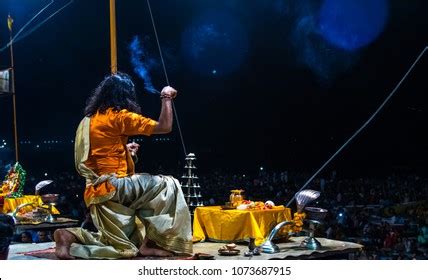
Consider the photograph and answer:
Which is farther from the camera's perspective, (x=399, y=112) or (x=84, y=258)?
(x=399, y=112)

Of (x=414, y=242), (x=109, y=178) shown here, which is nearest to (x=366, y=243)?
(x=414, y=242)

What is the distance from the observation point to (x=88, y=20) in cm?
861

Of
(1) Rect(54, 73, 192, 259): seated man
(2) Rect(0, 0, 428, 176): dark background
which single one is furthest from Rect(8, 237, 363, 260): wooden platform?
(2) Rect(0, 0, 428, 176): dark background

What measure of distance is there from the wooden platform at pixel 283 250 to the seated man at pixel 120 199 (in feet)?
1.33

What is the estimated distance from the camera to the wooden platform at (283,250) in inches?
158

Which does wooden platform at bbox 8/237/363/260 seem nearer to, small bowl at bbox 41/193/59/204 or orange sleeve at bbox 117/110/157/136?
small bowl at bbox 41/193/59/204

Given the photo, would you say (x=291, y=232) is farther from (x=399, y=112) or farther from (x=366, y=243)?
(x=399, y=112)

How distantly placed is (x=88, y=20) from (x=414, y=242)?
5.78 m

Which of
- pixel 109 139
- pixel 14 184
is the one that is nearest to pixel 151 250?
pixel 109 139

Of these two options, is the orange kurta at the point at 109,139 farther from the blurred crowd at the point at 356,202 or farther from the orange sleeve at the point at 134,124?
the blurred crowd at the point at 356,202

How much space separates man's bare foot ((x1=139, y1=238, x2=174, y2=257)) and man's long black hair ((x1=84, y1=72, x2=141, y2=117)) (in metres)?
0.98

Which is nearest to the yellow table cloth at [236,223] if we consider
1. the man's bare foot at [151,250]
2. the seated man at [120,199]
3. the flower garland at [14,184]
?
the seated man at [120,199]

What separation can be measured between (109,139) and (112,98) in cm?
31

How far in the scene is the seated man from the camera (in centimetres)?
375
